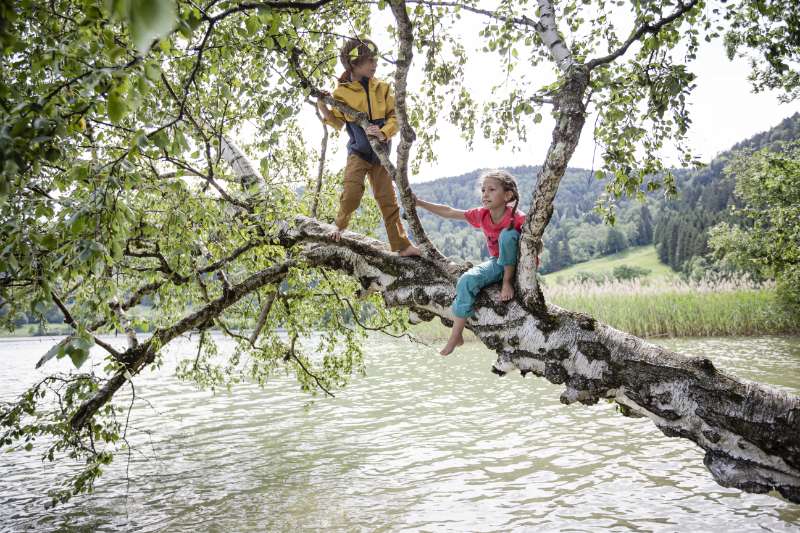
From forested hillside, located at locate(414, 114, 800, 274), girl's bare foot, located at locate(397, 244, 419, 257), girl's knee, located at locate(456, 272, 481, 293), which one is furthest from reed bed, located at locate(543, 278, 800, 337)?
forested hillside, located at locate(414, 114, 800, 274)

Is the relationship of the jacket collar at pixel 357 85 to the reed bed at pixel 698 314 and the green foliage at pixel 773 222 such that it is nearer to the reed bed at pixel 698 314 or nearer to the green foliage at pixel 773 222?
the green foliage at pixel 773 222

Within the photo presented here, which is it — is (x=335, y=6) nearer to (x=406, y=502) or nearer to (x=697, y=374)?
(x=697, y=374)

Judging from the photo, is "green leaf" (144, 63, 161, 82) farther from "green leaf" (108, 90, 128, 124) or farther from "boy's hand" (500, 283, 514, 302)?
"boy's hand" (500, 283, 514, 302)

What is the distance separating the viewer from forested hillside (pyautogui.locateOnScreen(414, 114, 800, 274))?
75812 mm

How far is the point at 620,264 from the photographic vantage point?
90500 millimetres

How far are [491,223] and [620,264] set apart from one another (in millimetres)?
93373

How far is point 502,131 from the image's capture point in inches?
241

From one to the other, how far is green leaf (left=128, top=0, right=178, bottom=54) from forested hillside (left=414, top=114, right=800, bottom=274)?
59468mm

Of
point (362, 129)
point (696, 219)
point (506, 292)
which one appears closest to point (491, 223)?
point (506, 292)

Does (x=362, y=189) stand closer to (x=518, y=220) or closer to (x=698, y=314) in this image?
(x=518, y=220)

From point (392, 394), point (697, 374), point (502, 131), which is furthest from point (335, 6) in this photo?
point (392, 394)

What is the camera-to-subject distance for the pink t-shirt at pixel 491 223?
452 centimetres

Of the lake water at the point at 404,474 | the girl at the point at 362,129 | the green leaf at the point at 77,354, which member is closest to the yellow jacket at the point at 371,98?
the girl at the point at 362,129

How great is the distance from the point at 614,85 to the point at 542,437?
630 cm
